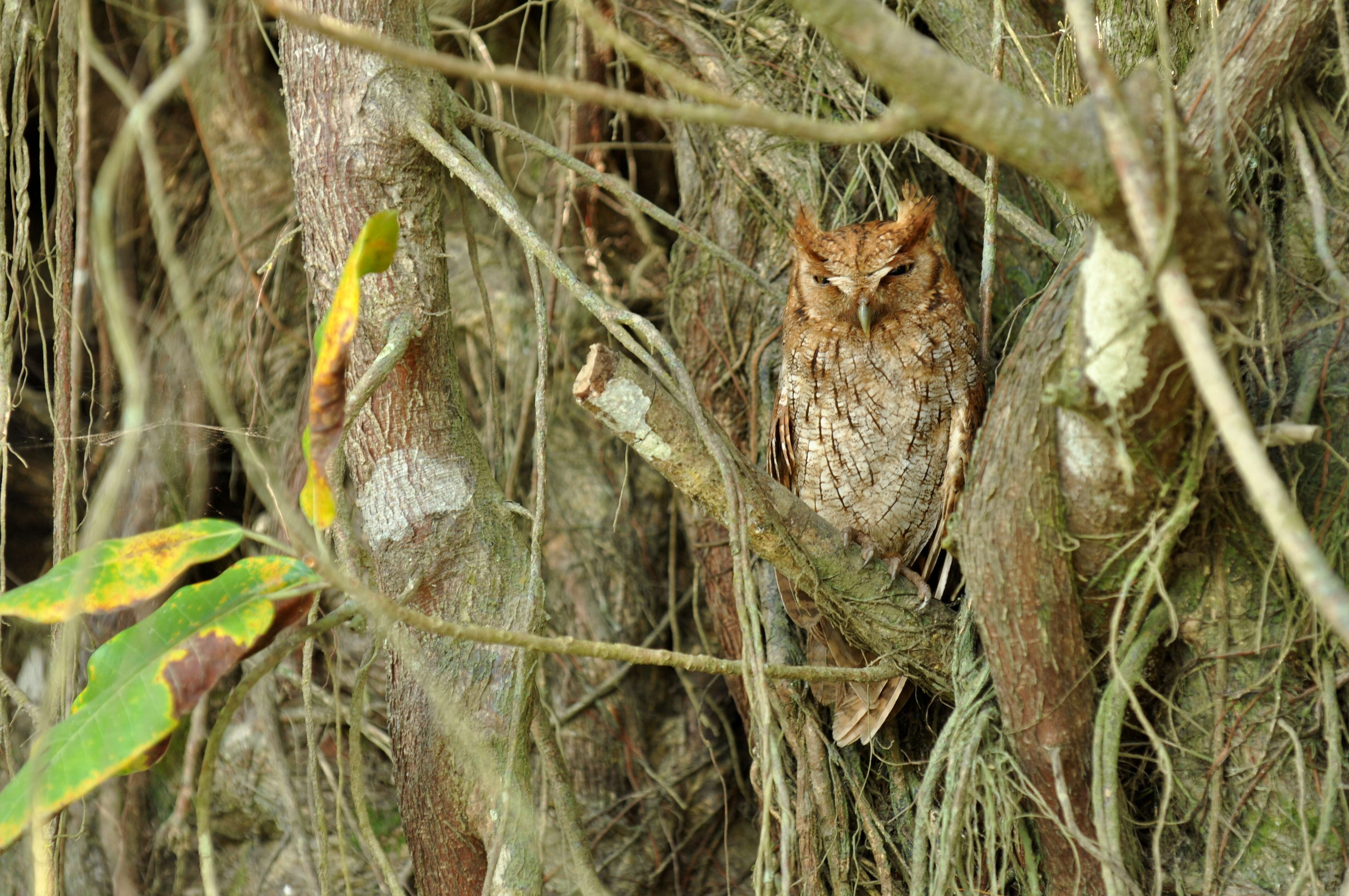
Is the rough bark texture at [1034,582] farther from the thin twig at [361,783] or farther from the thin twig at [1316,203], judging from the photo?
the thin twig at [361,783]

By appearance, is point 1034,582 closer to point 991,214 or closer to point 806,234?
point 991,214

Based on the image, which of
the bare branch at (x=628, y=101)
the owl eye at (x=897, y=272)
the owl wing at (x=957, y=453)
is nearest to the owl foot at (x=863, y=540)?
the owl wing at (x=957, y=453)

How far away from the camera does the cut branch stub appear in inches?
63.6

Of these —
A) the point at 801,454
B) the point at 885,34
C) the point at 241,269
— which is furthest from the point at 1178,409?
the point at 241,269

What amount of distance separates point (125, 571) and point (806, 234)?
1699mm

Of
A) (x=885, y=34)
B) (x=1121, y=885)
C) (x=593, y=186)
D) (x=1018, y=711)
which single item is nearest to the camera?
(x=885, y=34)

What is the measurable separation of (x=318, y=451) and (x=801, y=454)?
1562 mm

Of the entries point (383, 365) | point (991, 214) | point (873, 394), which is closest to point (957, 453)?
point (873, 394)

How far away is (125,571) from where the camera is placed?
1.27m

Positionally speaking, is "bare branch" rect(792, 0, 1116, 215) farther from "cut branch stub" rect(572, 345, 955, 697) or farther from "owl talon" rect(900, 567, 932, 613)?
"owl talon" rect(900, 567, 932, 613)

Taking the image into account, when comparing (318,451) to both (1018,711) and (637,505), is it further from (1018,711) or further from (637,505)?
(637,505)

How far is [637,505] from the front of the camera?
3.25m

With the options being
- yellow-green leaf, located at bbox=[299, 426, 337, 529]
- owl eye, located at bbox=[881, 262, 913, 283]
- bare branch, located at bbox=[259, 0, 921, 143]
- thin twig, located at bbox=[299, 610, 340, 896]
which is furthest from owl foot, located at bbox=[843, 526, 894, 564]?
bare branch, located at bbox=[259, 0, 921, 143]

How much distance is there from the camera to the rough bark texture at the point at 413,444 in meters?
1.97
